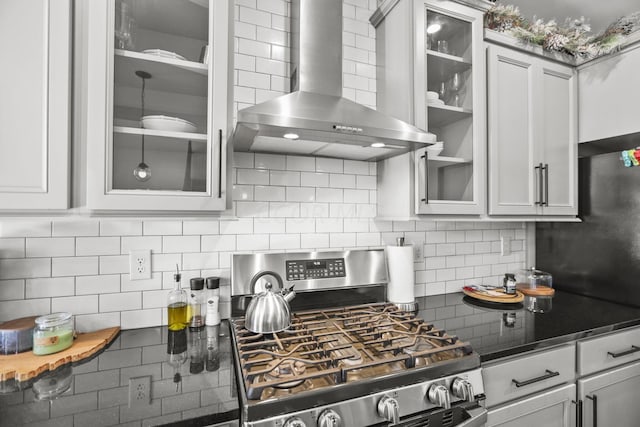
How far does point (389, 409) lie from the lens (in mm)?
847

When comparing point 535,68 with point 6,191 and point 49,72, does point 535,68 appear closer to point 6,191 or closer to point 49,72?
point 49,72

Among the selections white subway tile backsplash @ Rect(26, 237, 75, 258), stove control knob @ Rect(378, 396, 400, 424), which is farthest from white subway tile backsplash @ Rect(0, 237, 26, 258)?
stove control knob @ Rect(378, 396, 400, 424)

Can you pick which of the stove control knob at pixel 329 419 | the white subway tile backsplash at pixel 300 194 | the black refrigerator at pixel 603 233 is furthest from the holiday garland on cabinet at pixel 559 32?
the stove control knob at pixel 329 419

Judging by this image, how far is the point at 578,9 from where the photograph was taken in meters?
1.90

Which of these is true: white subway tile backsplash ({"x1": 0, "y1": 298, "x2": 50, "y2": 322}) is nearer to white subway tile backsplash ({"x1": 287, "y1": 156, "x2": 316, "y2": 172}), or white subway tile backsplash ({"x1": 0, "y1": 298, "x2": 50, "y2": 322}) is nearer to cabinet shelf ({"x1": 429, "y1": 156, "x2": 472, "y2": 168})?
white subway tile backsplash ({"x1": 287, "y1": 156, "x2": 316, "y2": 172})

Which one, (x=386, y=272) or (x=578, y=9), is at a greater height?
(x=578, y=9)

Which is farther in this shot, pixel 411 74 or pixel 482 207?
pixel 482 207

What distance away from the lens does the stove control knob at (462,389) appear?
0.95m

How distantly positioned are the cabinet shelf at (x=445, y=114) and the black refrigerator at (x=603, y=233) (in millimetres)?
926

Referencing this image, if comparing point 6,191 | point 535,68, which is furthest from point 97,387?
point 535,68

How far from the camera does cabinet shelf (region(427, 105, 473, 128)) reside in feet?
5.00

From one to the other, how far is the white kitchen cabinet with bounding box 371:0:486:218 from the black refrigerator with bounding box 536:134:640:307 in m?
0.82

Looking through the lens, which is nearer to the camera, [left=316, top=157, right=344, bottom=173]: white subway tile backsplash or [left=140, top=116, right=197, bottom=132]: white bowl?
[left=140, top=116, right=197, bottom=132]: white bowl

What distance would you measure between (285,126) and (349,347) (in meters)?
0.81
